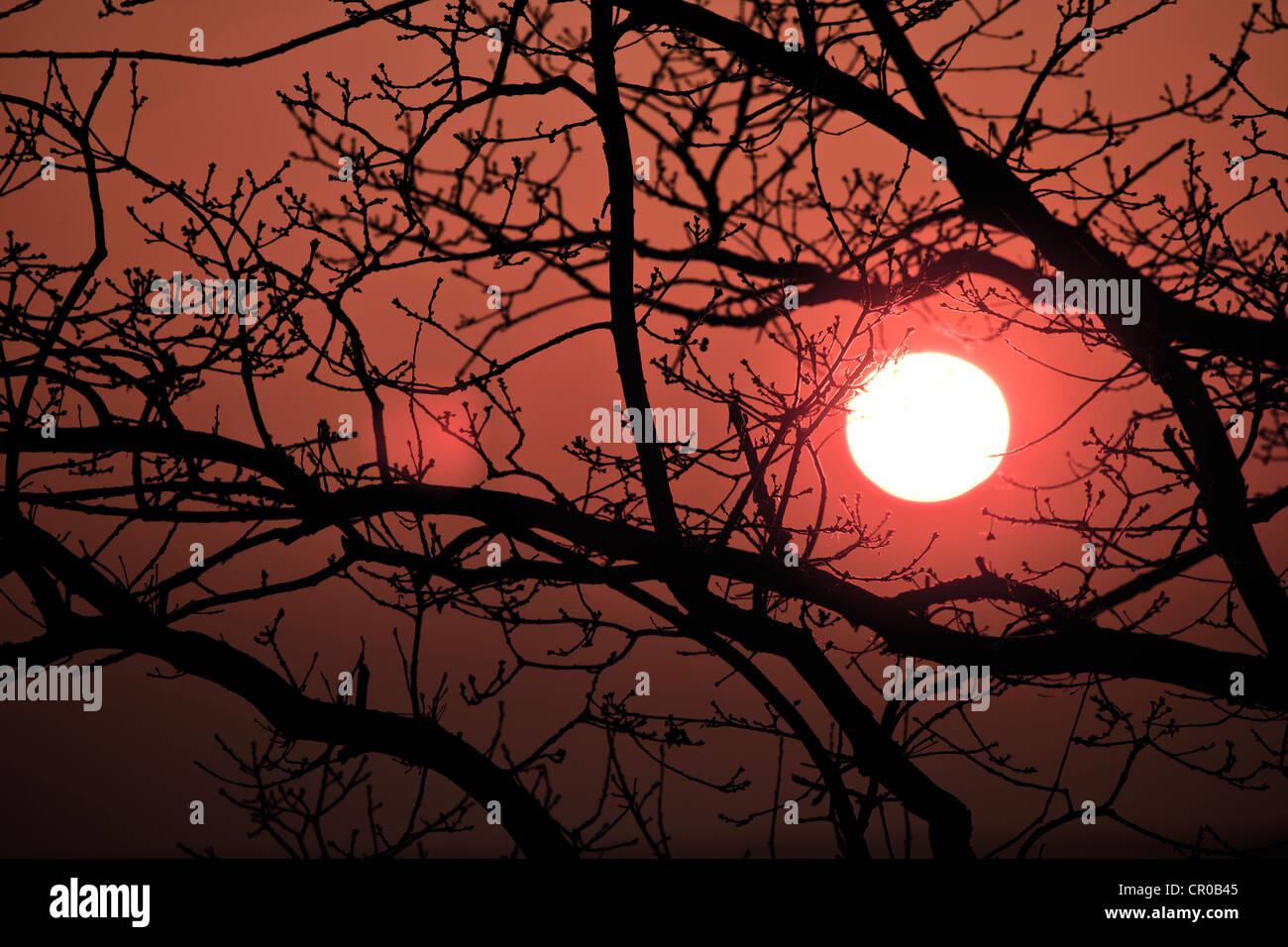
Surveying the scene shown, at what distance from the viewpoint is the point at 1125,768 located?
14.1 ft

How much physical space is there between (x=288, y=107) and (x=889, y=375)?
3018mm
